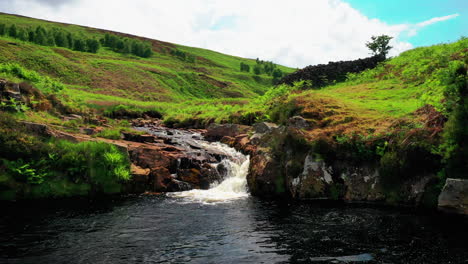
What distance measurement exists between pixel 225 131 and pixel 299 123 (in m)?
12.5

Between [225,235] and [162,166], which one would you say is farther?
[162,166]

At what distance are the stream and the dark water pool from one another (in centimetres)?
3

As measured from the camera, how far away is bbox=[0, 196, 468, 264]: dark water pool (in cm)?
956

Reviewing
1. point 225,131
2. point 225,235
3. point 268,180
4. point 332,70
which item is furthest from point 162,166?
point 332,70

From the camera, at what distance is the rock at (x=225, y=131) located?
3119 centimetres

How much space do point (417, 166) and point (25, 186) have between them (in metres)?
18.6

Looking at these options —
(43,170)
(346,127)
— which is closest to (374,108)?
(346,127)

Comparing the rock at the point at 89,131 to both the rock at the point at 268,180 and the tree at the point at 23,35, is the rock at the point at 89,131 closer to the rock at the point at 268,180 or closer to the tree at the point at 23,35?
the rock at the point at 268,180

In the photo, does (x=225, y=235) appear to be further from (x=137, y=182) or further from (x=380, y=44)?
(x=380, y=44)

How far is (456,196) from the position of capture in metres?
11.6

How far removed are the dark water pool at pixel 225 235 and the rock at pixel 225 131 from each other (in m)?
15.8

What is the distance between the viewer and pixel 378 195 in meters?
15.7

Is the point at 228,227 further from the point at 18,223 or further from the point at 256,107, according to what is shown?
the point at 256,107

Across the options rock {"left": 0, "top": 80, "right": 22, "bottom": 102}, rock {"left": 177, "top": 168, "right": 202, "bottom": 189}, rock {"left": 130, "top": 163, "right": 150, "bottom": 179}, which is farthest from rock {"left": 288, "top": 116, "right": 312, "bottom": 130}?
rock {"left": 0, "top": 80, "right": 22, "bottom": 102}
